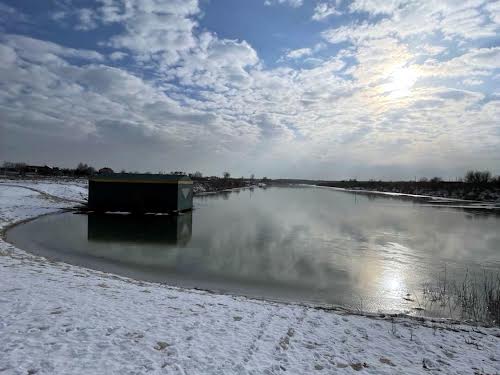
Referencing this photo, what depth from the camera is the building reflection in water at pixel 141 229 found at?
15.8 metres

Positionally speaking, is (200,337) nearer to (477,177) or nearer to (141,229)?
(141,229)

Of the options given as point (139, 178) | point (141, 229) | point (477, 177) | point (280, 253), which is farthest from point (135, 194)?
point (477, 177)

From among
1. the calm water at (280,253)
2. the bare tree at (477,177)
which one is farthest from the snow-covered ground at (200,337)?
the bare tree at (477,177)

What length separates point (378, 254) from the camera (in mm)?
13703

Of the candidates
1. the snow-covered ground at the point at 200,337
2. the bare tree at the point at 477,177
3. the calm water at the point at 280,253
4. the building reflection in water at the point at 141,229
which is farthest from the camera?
the bare tree at the point at 477,177

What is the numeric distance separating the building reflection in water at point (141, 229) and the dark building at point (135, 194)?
1.49 m

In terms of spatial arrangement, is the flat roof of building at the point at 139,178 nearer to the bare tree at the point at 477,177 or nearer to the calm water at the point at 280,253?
the calm water at the point at 280,253

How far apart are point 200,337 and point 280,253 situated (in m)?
8.46

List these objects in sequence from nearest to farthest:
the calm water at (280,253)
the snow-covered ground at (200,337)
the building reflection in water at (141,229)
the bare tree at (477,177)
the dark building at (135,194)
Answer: the snow-covered ground at (200,337) → the calm water at (280,253) → the building reflection in water at (141,229) → the dark building at (135,194) → the bare tree at (477,177)

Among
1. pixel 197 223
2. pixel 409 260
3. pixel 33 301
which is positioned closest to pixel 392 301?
pixel 409 260

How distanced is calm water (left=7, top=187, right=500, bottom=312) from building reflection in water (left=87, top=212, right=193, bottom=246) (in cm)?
5

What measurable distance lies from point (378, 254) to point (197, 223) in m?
11.0

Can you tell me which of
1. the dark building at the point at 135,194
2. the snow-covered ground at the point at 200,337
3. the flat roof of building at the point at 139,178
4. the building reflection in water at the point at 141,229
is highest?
the flat roof of building at the point at 139,178

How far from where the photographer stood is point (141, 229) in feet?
61.4
